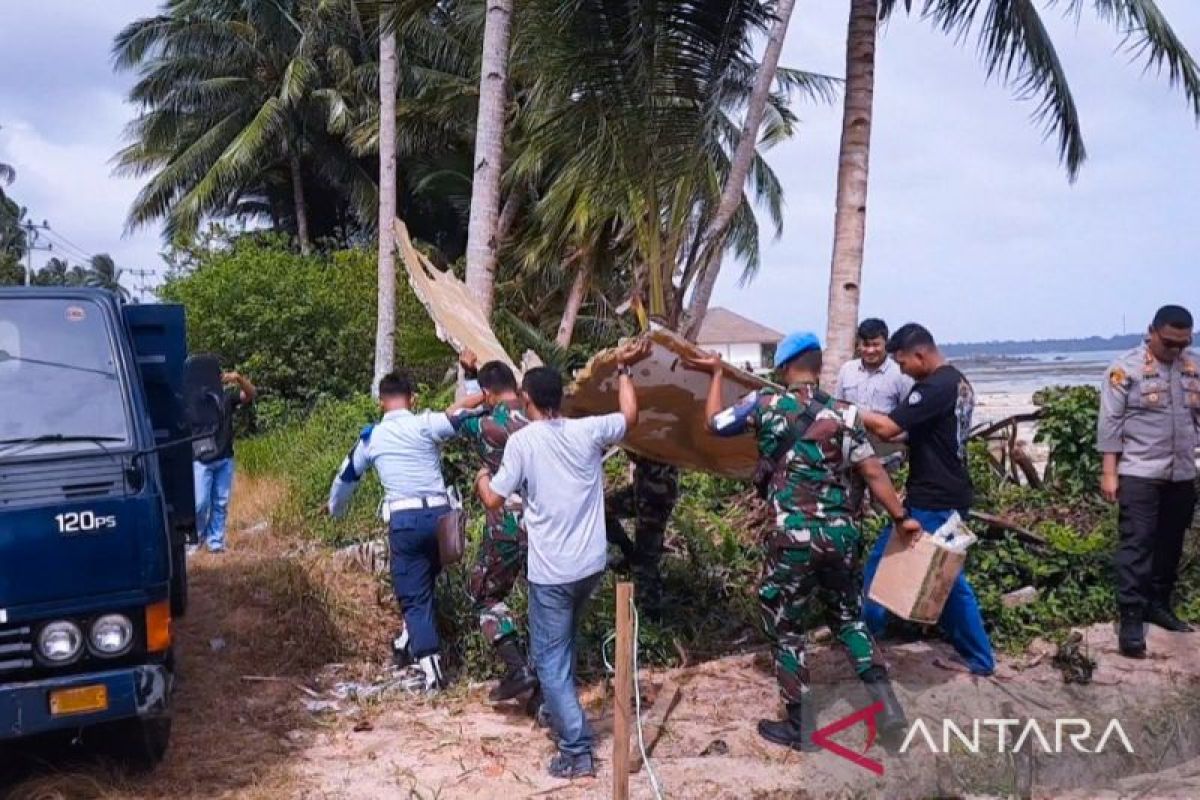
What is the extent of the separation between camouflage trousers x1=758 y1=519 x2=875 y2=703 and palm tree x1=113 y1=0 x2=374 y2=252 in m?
19.5

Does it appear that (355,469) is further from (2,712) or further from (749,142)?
(749,142)

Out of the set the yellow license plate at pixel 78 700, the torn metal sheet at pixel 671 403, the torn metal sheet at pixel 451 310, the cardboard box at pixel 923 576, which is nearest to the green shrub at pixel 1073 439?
the torn metal sheet at pixel 671 403

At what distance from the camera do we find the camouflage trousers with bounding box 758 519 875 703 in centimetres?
449

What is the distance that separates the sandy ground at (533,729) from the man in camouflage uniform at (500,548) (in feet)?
0.92

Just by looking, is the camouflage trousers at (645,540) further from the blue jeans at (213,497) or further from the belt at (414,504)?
the blue jeans at (213,497)

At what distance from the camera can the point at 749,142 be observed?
8.55m

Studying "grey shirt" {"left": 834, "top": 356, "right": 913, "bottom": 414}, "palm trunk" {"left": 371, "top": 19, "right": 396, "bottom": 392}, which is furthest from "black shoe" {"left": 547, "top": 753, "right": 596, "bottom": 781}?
"palm trunk" {"left": 371, "top": 19, "right": 396, "bottom": 392}

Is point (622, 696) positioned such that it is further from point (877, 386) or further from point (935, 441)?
point (877, 386)

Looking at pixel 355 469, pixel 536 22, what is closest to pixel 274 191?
pixel 536 22

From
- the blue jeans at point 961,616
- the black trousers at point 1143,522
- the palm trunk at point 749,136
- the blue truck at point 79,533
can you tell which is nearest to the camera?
the blue truck at point 79,533

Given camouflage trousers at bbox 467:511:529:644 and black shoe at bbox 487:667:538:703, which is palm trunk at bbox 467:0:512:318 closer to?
camouflage trousers at bbox 467:511:529:644

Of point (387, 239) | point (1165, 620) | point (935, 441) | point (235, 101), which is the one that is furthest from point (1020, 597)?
point (235, 101)

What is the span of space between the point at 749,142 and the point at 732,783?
18.6 feet

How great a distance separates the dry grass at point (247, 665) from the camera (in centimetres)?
431
